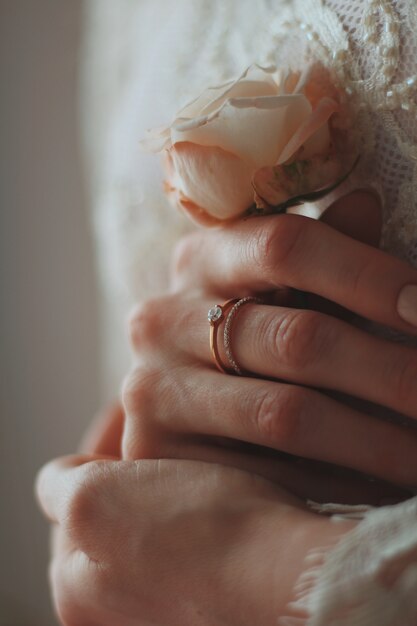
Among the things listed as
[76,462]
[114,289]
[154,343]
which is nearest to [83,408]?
[114,289]

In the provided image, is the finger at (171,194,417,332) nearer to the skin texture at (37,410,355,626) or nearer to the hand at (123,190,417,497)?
the hand at (123,190,417,497)

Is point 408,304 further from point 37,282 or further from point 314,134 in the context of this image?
point 37,282

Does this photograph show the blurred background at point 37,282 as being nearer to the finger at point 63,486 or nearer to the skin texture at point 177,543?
the finger at point 63,486

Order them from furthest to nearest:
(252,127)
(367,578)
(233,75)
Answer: (233,75)
(252,127)
(367,578)

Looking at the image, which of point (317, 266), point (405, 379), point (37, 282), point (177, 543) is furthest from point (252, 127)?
point (37, 282)

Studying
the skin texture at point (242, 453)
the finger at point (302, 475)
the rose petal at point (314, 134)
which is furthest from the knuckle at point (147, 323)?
the rose petal at point (314, 134)

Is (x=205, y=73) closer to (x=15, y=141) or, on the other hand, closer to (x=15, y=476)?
(x=15, y=141)
